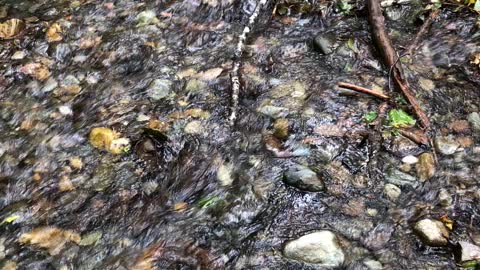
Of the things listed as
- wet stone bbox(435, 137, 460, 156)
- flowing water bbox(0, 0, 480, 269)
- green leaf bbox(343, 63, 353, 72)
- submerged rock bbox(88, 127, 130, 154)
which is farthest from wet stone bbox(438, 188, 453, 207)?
submerged rock bbox(88, 127, 130, 154)

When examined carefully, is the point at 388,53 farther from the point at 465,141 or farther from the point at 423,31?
the point at 465,141

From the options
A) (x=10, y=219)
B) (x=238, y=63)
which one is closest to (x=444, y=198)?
(x=238, y=63)

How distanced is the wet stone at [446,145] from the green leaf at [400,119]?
231mm

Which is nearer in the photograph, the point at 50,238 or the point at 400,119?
the point at 50,238

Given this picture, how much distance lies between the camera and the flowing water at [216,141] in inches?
120

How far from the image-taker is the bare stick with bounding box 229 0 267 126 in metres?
3.90

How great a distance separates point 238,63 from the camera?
4383 millimetres

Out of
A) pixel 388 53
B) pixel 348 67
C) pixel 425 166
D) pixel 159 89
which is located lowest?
pixel 159 89

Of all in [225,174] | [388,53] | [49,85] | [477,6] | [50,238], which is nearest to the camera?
[50,238]

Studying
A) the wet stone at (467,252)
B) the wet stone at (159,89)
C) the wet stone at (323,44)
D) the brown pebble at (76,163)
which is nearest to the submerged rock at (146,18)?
the wet stone at (159,89)

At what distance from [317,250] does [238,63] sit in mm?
2068

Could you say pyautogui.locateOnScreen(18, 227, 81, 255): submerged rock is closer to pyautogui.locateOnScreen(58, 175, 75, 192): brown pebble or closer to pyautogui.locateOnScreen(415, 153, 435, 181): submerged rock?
pyautogui.locateOnScreen(58, 175, 75, 192): brown pebble

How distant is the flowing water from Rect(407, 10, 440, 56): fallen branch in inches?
2.5

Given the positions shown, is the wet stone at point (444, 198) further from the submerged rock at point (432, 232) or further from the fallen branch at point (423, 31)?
the fallen branch at point (423, 31)
